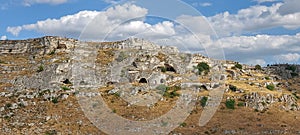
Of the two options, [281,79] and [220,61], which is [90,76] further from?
[281,79]

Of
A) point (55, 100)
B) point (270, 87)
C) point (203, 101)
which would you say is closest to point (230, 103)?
point (203, 101)

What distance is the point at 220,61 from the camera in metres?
91.9

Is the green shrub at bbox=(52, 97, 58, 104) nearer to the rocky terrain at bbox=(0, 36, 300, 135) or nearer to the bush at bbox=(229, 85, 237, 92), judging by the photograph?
the rocky terrain at bbox=(0, 36, 300, 135)

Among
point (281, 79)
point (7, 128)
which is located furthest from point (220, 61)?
point (7, 128)

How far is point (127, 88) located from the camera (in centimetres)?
6056

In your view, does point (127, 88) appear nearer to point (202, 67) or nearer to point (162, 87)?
point (162, 87)

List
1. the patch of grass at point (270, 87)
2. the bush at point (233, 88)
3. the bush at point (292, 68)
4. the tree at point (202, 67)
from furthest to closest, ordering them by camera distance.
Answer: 1. the bush at point (292, 68)
2. the tree at point (202, 67)
3. the patch of grass at point (270, 87)
4. the bush at point (233, 88)

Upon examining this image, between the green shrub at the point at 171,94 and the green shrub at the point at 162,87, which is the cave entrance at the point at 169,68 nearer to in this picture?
the green shrub at the point at 162,87

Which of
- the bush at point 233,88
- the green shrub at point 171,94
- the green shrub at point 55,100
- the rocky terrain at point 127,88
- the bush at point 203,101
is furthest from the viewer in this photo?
the bush at point 233,88

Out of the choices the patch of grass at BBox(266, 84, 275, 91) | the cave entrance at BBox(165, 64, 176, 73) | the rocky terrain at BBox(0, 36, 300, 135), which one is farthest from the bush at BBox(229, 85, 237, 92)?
the cave entrance at BBox(165, 64, 176, 73)

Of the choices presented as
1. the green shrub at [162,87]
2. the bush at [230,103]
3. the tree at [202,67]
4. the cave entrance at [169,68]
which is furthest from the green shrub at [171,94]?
the tree at [202,67]

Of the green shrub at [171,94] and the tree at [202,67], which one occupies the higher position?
the tree at [202,67]

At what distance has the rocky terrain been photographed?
166 ft

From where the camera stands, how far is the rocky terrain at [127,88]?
1989 inches
